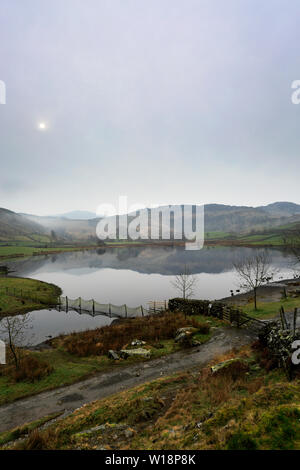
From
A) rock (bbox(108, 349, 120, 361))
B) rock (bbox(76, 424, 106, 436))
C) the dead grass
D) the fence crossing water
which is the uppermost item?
rock (bbox(76, 424, 106, 436))

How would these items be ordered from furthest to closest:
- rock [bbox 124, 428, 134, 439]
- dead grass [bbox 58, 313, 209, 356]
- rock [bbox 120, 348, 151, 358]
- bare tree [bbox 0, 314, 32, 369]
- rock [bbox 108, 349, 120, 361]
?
dead grass [bbox 58, 313, 209, 356] → rock [bbox 120, 348, 151, 358] → rock [bbox 108, 349, 120, 361] → bare tree [bbox 0, 314, 32, 369] → rock [bbox 124, 428, 134, 439]

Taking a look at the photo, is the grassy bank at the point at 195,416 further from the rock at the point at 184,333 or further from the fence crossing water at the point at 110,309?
the fence crossing water at the point at 110,309

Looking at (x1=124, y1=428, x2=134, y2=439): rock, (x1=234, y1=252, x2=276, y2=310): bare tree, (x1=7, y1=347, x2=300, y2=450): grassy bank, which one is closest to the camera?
(x1=7, y1=347, x2=300, y2=450): grassy bank

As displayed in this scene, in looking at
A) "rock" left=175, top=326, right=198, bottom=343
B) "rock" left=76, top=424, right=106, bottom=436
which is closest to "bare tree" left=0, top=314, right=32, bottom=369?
"rock" left=76, top=424, right=106, bottom=436

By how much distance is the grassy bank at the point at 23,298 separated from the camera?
1585 inches

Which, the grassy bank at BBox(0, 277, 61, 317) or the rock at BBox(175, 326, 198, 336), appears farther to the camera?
the grassy bank at BBox(0, 277, 61, 317)

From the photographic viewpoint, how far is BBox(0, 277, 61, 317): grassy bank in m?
40.2

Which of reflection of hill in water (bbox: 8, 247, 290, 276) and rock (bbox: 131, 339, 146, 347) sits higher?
rock (bbox: 131, 339, 146, 347)

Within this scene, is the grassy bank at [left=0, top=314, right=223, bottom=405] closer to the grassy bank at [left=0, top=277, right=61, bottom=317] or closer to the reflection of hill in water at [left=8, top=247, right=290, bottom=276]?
the grassy bank at [left=0, top=277, right=61, bottom=317]

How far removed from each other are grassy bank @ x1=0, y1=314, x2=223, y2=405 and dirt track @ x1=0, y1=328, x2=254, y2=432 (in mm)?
745

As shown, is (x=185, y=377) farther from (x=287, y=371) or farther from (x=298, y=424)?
(x=298, y=424)

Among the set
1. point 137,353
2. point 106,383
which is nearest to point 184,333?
point 137,353

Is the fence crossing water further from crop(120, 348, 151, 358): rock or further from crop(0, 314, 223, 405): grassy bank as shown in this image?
crop(120, 348, 151, 358): rock

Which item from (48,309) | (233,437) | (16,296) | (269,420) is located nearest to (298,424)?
(269,420)
